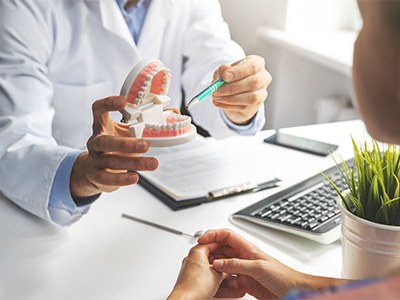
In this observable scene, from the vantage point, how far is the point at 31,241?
2.57 ft

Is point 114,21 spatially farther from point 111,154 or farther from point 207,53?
point 111,154

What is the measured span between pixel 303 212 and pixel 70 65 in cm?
51

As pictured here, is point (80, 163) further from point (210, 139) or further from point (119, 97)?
point (210, 139)

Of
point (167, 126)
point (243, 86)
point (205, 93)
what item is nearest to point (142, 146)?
point (167, 126)

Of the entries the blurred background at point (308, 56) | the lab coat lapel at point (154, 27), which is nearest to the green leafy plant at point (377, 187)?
the lab coat lapel at point (154, 27)

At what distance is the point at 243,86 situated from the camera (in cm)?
85

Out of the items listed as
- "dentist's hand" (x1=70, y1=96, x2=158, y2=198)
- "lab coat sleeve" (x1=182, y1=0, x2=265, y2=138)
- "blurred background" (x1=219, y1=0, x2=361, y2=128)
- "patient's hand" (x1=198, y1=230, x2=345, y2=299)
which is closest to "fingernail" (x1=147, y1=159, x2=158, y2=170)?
"dentist's hand" (x1=70, y1=96, x2=158, y2=198)

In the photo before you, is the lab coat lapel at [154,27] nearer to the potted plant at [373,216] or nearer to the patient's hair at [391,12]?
the potted plant at [373,216]

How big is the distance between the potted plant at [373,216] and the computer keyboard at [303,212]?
91mm

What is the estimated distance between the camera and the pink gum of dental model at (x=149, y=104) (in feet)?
2.11

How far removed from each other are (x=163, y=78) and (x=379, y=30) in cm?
33

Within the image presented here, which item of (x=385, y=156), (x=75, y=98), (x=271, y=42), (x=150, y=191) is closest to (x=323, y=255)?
(x=385, y=156)

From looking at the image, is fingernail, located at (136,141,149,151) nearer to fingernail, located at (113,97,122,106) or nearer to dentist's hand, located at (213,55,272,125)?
fingernail, located at (113,97,122,106)

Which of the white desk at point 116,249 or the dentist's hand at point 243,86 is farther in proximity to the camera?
the dentist's hand at point 243,86
